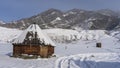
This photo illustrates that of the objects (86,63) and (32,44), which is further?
(32,44)

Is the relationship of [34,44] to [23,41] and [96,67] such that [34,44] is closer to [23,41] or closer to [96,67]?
[23,41]

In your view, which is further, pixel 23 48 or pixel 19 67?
pixel 23 48

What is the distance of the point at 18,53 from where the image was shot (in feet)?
159

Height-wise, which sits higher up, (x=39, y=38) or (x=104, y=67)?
(x=39, y=38)

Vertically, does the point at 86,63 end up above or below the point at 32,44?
below

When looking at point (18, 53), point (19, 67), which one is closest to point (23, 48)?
point (18, 53)

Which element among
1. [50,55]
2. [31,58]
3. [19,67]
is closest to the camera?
[19,67]

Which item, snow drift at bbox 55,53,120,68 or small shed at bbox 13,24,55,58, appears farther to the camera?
small shed at bbox 13,24,55,58

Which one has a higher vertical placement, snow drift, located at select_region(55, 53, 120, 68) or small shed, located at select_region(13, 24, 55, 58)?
small shed, located at select_region(13, 24, 55, 58)

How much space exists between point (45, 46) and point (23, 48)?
3.20 m

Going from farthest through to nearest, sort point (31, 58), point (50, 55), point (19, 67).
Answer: point (50, 55) < point (31, 58) < point (19, 67)

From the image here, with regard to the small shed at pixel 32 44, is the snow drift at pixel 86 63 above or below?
below

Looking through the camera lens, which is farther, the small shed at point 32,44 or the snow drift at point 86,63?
the small shed at point 32,44

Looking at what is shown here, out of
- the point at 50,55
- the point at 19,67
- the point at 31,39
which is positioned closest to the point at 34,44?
the point at 31,39
